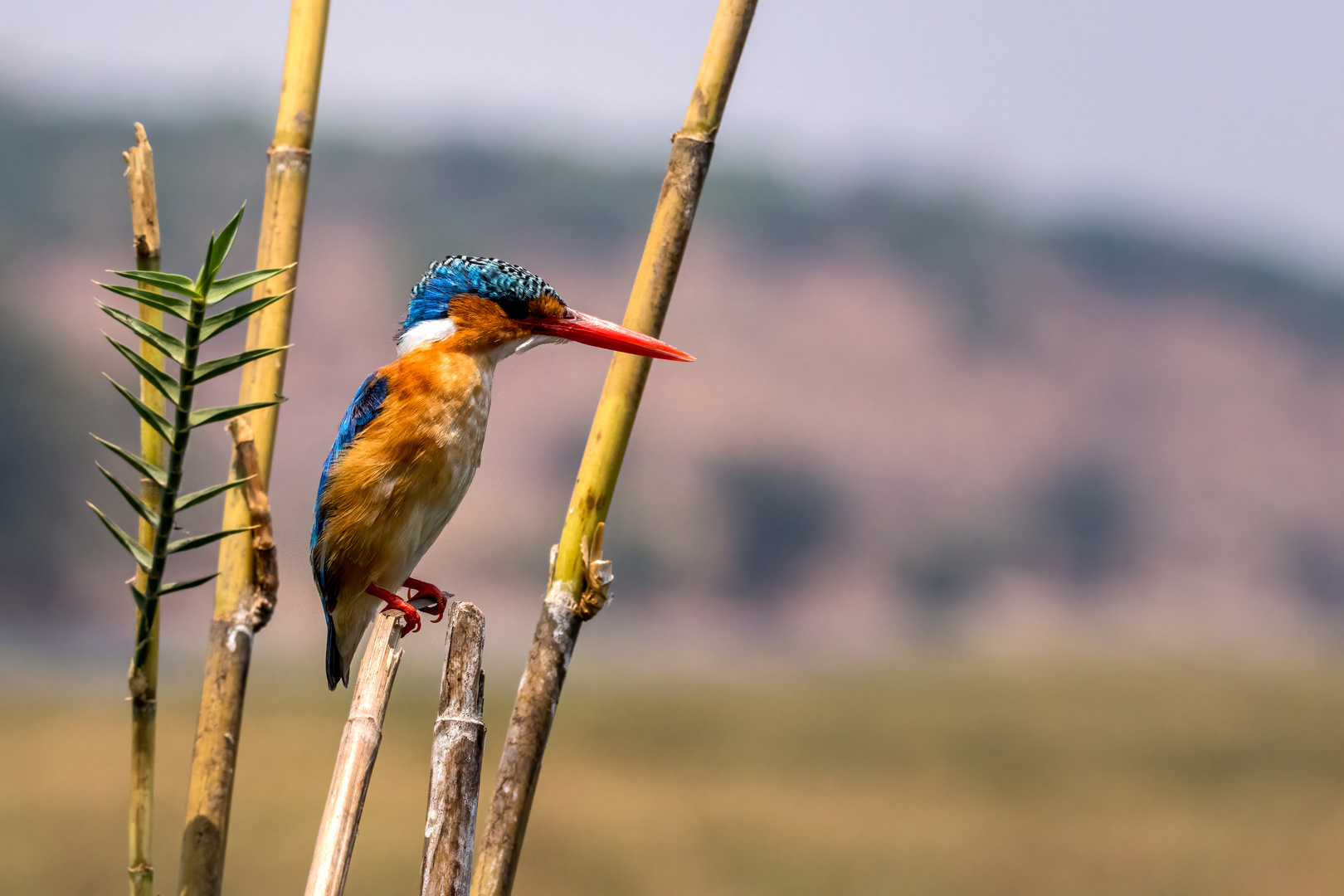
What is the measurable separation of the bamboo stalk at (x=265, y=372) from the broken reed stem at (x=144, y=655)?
0.14ft

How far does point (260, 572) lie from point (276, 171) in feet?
1.29

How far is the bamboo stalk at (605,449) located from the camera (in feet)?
3.06

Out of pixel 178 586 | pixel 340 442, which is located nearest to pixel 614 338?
pixel 340 442

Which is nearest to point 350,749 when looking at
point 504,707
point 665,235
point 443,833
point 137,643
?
point 443,833

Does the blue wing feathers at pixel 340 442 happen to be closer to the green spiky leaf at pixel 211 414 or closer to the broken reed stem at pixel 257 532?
the broken reed stem at pixel 257 532

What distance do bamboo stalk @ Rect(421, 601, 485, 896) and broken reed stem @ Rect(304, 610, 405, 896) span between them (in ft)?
0.15

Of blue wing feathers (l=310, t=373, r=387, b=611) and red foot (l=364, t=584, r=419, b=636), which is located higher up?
blue wing feathers (l=310, t=373, r=387, b=611)

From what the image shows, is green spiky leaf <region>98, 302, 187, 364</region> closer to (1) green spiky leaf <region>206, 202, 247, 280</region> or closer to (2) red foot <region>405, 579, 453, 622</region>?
(1) green spiky leaf <region>206, 202, 247, 280</region>

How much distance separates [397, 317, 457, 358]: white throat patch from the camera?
108cm

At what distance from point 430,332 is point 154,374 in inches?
13.4

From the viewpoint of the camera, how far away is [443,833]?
2.54 feet

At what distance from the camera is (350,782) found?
0.78m

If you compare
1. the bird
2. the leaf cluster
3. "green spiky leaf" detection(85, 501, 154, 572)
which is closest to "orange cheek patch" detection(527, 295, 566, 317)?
the bird

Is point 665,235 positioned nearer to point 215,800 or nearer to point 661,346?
point 661,346
